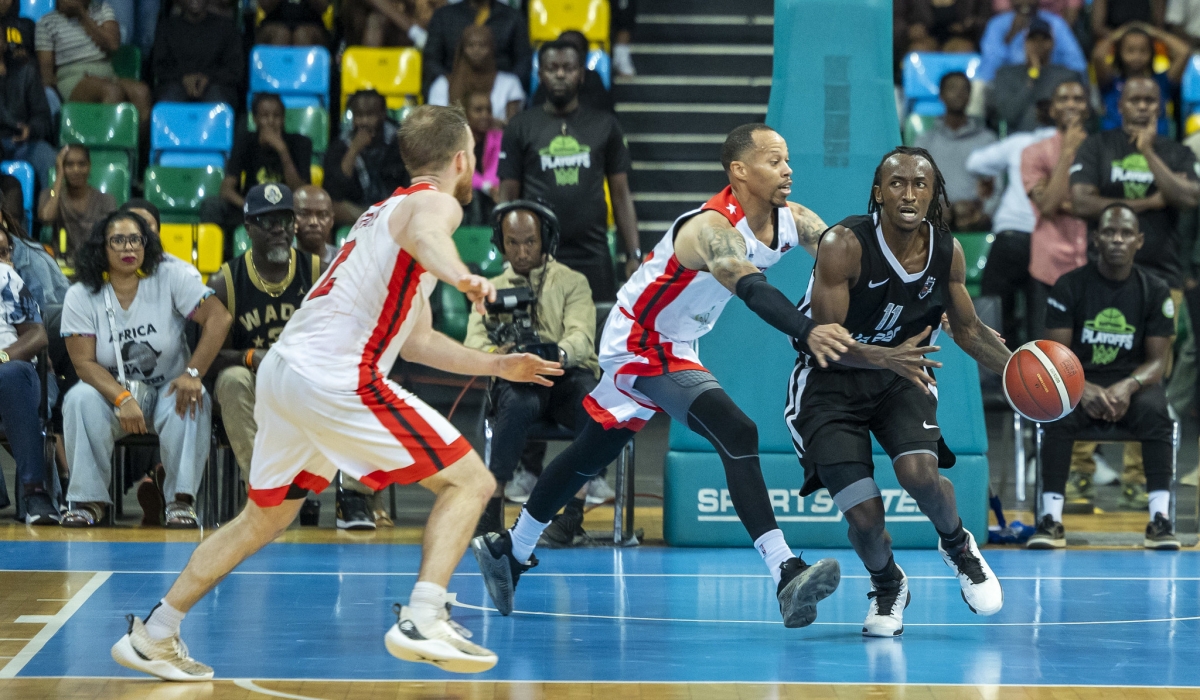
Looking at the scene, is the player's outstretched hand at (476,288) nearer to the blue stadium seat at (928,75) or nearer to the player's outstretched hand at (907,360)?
the player's outstretched hand at (907,360)

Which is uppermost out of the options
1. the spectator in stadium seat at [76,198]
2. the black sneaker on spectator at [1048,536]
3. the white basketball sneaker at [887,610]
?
the spectator in stadium seat at [76,198]

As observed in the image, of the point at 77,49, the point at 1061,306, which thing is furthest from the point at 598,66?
the point at 1061,306

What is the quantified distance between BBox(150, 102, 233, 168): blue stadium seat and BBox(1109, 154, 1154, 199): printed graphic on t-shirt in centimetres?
651

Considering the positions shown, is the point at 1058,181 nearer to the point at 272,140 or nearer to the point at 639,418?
the point at 639,418

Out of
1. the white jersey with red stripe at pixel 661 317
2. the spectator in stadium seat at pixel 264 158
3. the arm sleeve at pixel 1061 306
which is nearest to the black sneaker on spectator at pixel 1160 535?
the arm sleeve at pixel 1061 306

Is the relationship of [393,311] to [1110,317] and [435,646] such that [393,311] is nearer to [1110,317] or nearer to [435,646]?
[435,646]

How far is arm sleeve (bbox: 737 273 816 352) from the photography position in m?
4.69

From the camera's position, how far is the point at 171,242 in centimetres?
1024

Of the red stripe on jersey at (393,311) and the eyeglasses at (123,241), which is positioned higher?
the eyeglasses at (123,241)

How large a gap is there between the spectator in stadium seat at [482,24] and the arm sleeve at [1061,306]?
4.71 m

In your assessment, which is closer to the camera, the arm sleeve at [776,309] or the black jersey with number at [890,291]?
the arm sleeve at [776,309]

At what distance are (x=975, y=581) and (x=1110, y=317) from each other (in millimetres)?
3172

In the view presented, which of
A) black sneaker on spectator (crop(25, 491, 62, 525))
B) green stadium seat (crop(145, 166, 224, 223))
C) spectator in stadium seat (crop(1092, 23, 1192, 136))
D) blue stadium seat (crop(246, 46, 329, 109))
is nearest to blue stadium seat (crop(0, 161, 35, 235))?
green stadium seat (crop(145, 166, 224, 223))

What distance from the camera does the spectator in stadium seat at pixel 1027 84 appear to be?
1035 centimetres
